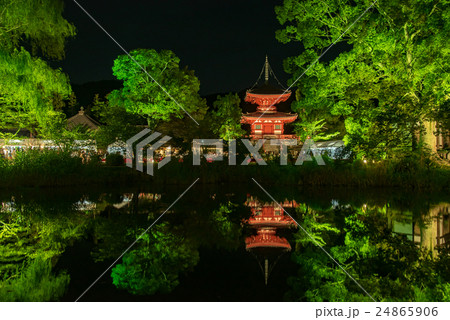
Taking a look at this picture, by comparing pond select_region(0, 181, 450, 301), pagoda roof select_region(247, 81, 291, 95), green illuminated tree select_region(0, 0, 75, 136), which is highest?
pagoda roof select_region(247, 81, 291, 95)

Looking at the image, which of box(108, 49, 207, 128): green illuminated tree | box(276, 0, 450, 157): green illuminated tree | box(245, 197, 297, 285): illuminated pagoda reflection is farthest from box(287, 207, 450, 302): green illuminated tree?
box(108, 49, 207, 128): green illuminated tree

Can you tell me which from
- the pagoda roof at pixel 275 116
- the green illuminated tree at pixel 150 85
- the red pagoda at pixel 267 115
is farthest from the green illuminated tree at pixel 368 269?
the pagoda roof at pixel 275 116

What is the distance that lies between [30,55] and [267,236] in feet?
33.8

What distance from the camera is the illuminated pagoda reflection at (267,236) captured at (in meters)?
3.95

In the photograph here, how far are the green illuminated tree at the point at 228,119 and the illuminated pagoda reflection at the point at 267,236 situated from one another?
20.8 metres

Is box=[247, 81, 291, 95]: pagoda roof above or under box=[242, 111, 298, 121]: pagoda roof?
above

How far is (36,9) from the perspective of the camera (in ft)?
36.8

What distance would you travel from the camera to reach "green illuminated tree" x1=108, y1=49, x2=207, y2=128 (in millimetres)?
22984

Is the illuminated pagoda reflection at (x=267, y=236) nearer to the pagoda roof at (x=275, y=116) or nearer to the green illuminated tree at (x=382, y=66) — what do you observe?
the green illuminated tree at (x=382, y=66)

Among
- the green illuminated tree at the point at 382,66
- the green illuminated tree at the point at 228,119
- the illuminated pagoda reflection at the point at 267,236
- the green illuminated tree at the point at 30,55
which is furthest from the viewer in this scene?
the green illuminated tree at the point at 228,119

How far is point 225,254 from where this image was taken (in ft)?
13.8

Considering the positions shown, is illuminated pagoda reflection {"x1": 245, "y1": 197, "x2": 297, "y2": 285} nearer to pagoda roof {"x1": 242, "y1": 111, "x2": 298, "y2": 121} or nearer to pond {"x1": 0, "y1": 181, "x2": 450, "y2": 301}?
pond {"x1": 0, "y1": 181, "x2": 450, "y2": 301}

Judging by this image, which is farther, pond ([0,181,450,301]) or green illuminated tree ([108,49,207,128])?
green illuminated tree ([108,49,207,128])

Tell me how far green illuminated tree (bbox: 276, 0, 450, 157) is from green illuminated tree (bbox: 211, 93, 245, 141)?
13280 millimetres
